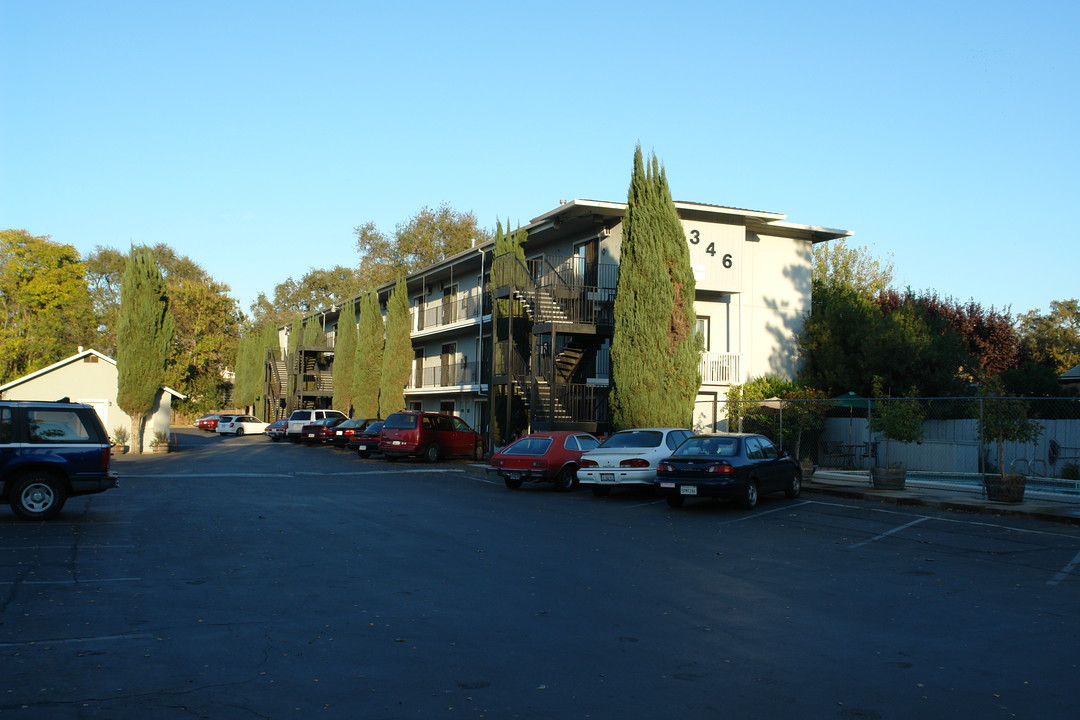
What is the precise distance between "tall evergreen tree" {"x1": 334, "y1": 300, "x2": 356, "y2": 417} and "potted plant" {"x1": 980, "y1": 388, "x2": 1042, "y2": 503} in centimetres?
3787

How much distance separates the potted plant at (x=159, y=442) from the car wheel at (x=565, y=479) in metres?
23.7

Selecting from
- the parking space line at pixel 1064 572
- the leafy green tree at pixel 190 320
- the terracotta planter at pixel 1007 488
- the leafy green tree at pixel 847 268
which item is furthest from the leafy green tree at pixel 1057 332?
the leafy green tree at pixel 190 320

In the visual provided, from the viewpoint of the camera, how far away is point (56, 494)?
1424 centimetres

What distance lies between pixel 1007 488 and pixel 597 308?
54.2ft

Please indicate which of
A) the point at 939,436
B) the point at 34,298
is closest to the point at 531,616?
the point at 939,436

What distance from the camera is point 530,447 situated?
70.8ft

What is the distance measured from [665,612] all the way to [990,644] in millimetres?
2647

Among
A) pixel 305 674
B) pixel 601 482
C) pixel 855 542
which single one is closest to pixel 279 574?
pixel 305 674

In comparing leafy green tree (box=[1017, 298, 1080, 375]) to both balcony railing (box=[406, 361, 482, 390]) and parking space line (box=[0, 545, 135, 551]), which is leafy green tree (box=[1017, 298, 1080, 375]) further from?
parking space line (box=[0, 545, 135, 551])

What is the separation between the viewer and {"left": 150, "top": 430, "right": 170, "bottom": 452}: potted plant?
126 ft

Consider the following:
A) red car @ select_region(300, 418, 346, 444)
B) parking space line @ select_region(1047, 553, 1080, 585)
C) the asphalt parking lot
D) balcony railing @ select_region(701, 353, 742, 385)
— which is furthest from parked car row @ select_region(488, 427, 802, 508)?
red car @ select_region(300, 418, 346, 444)

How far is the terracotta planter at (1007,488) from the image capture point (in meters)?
17.3

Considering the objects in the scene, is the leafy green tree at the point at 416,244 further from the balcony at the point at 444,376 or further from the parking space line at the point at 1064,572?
the parking space line at the point at 1064,572

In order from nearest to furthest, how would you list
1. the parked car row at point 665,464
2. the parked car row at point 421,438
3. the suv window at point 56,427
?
the suv window at point 56,427 < the parked car row at point 665,464 < the parked car row at point 421,438
